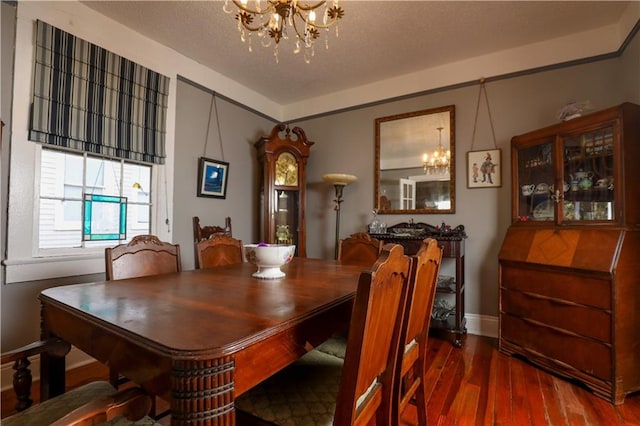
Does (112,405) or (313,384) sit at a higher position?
(112,405)

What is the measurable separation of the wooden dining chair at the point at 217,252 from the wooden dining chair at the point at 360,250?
0.80 meters

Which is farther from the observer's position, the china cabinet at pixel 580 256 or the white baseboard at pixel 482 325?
the white baseboard at pixel 482 325

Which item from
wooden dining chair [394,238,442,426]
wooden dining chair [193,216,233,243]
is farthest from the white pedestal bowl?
wooden dining chair [193,216,233,243]

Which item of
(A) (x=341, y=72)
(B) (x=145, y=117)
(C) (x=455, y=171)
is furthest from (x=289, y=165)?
(C) (x=455, y=171)

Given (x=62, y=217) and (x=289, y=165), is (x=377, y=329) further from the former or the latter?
(x=289, y=165)

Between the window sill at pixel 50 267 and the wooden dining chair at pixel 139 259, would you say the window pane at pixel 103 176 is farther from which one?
the wooden dining chair at pixel 139 259

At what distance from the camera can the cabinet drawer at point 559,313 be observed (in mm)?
1763

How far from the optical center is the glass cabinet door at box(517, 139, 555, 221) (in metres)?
2.29

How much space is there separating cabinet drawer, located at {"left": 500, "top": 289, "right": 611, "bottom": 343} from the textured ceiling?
213cm

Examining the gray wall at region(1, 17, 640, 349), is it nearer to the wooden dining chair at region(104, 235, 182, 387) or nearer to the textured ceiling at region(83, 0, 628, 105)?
the textured ceiling at region(83, 0, 628, 105)

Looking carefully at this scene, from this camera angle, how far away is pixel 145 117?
252cm

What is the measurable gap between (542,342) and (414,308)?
151 cm

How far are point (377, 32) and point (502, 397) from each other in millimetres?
2776

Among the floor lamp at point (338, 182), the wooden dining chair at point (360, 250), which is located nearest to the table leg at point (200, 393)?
the wooden dining chair at point (360, 250)
